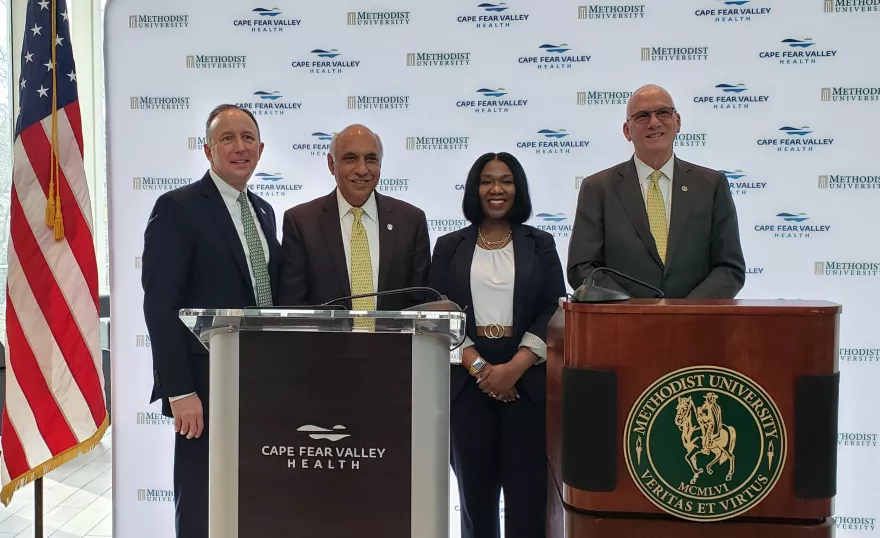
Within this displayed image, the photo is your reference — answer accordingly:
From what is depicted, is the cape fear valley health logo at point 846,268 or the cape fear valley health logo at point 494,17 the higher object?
the cape fear valley health logo at point 494,17

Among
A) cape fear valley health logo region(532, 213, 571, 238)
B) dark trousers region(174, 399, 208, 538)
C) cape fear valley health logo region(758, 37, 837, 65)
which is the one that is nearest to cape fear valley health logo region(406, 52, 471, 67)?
cape fear valley health logo region(532, 213, 571, 238)

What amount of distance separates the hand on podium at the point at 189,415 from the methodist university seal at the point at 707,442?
4.72 feet

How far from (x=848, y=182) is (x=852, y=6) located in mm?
782

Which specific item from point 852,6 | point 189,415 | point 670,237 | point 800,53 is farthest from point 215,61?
point 852,6

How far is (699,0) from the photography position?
120 inches

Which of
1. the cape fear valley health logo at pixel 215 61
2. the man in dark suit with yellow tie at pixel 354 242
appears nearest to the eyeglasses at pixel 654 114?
the man in dark suit with yellow tie at pixel 354 242

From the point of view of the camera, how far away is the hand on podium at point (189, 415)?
2061mm

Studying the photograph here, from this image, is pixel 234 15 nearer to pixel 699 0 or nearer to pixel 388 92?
pixel 388 92

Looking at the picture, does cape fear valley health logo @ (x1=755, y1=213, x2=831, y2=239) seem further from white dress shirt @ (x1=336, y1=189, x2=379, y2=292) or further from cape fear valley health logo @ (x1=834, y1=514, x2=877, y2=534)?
white dress shirt @ (x1=336, y1=189, x2=379, y2=292)

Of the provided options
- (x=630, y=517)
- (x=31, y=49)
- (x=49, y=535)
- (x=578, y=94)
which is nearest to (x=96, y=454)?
(x=49, y=535)

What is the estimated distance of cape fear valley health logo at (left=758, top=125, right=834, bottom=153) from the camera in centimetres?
301

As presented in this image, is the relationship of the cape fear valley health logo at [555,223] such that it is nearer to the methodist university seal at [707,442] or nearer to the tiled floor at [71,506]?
the methodist university seal at [707,442]

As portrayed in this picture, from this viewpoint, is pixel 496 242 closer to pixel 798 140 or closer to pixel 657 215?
pixel 657 215

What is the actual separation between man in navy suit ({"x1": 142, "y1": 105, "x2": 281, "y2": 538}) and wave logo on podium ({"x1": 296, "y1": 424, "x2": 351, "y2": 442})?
112cm
